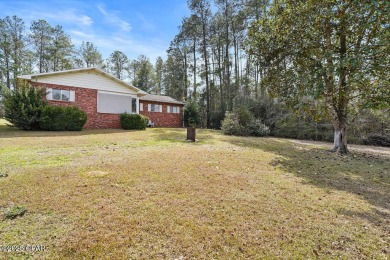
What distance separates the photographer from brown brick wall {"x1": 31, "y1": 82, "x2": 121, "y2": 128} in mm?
13641

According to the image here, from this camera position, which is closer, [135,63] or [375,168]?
[375,168]

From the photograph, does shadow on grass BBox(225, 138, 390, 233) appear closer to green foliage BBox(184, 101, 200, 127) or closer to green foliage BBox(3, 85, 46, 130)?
green foliage BBox(3, 85, 46, 130)

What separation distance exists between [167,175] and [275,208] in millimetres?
2247

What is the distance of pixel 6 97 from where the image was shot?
35.7 ft

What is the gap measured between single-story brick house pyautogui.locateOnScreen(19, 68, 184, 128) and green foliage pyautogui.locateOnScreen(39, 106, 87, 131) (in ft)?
4.81

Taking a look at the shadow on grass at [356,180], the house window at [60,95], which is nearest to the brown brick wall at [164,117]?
the house window at [60,95]

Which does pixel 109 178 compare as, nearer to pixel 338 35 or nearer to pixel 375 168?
pixel 375 168

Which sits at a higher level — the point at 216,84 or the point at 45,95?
the point at 216,84

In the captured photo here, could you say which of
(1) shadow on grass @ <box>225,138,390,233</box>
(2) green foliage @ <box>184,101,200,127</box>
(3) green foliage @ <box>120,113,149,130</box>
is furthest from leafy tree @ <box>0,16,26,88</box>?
(1) shadow on grass @ <box>225,138,390,233</box>

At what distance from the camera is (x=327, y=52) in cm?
641

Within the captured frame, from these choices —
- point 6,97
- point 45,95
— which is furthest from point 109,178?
point 45,95

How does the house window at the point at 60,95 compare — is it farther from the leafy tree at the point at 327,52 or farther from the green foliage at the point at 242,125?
the leafy tree at the point at 327,52

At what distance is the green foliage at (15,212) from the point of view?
8.20ft

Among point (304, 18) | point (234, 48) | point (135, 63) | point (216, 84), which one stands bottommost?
point (304, 18)
